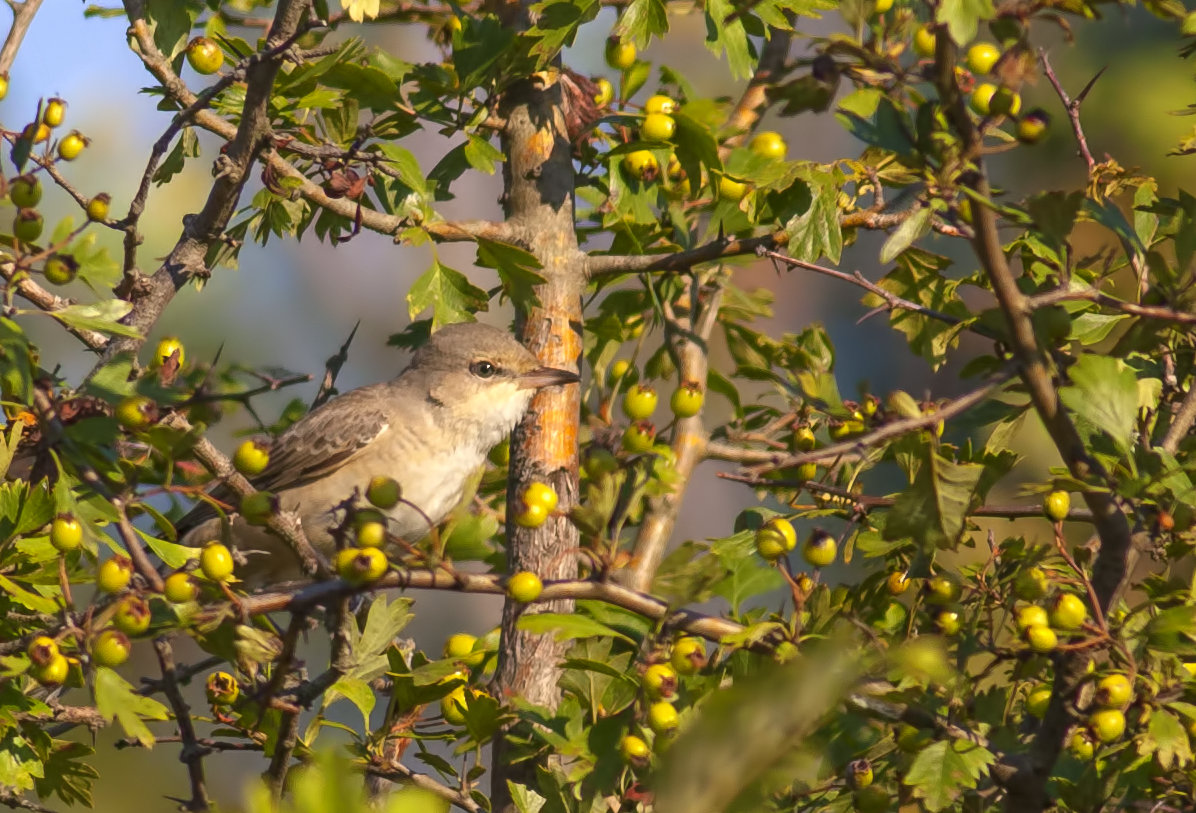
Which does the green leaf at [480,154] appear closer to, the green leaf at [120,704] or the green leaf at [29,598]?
the green leaf at [29,598]

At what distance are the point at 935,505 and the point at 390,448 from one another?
11.6 ft

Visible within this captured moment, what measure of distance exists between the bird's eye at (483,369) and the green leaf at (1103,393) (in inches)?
118

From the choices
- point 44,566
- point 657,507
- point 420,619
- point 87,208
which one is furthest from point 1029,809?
point 420,619

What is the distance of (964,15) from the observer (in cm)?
217

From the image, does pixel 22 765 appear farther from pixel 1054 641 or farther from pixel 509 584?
pixel 1054 641

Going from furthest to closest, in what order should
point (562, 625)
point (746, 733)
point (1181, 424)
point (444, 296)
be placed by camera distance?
1. point (444, 296)
2. point (1181, 424)
3. point (562, 625)
4. point (746, 733)

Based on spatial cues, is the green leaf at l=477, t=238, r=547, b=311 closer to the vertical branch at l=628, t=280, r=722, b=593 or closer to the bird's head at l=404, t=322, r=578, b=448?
the bird's head at l=404, t=322, r=578, b=448

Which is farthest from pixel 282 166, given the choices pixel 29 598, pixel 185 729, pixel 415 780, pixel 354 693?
pixel 415 780

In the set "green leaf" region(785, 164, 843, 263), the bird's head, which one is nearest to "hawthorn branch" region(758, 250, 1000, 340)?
"green leaf" region(785, 164, 843, 263)

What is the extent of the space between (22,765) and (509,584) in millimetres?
1795

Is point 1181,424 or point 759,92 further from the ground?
point 759,92

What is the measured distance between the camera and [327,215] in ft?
14.0

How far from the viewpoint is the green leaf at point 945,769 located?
8.16ft

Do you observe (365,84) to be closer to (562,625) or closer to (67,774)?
(562,625)
